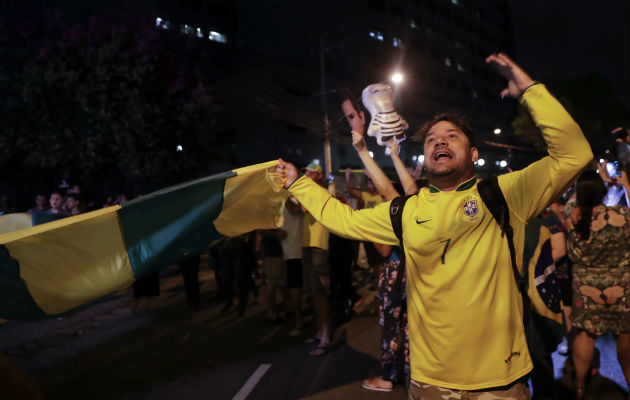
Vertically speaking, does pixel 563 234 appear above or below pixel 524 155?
below

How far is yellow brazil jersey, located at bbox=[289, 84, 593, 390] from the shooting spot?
2.11 meters

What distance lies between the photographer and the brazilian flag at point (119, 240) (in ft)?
9.12

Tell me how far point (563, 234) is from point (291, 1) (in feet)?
109

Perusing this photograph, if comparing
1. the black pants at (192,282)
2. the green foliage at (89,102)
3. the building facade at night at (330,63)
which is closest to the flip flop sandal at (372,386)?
the black pants at (192,282)

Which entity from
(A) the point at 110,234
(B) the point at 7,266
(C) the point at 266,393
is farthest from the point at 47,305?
(C) the point at 266,393

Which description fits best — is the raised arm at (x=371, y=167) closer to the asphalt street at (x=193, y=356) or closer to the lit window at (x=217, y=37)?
the asphalt street at (x=193, y=356)

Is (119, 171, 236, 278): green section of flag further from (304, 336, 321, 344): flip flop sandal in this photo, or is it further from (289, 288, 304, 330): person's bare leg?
(289, 288, 304, 330): person's bare leg

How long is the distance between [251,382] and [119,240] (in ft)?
8.17

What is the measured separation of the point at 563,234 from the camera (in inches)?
181

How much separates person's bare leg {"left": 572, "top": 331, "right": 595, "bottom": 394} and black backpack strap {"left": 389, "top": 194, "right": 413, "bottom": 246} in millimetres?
2827

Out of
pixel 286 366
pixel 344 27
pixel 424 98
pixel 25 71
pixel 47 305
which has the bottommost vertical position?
pixel 286 366

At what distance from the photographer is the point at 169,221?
3297 millimetres

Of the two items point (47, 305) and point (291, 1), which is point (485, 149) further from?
point (47, 305)

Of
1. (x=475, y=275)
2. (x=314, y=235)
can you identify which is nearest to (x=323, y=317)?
(x=314, y=235)
